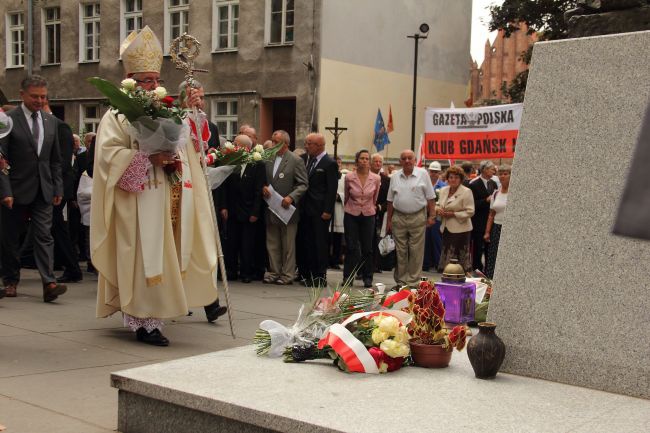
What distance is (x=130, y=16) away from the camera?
105 feet

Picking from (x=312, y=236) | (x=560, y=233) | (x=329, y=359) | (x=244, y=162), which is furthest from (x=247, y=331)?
(x=312, y=236)

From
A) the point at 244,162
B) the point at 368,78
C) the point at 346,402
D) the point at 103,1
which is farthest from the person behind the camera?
the point at 103,1

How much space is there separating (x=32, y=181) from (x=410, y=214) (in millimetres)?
4877

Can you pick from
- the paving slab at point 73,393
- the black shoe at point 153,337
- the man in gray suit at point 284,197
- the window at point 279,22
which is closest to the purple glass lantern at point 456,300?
the black shoe at point 153,337

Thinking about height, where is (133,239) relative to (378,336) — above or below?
above

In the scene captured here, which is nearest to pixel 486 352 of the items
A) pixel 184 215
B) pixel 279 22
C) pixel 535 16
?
pixel 184 215

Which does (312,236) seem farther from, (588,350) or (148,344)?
(588,350)

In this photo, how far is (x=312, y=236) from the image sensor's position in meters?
12.4

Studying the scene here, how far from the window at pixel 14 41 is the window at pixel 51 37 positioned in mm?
1347

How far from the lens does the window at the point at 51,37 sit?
34.1m

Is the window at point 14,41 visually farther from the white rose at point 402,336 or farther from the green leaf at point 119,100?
the white rose at point 402,336

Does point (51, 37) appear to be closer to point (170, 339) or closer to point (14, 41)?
point (14, 41)

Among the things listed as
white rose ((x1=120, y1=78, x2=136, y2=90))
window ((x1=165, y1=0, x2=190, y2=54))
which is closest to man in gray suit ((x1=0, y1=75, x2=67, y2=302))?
white rose ((x1=120, y1=78, x2=136, y2=90))

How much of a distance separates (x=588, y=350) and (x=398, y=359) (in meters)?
0.99
